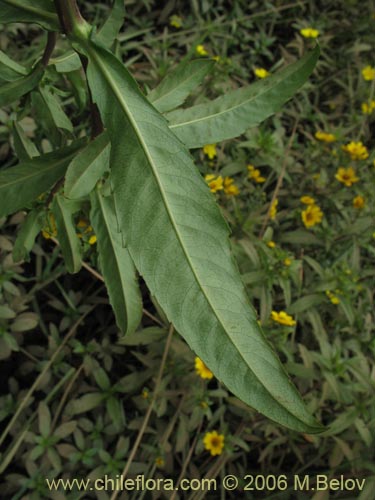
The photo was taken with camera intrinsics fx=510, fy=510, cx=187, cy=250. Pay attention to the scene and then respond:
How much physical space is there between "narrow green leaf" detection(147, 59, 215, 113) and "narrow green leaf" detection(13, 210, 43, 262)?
1.07 feet

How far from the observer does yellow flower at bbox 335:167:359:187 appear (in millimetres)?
1624

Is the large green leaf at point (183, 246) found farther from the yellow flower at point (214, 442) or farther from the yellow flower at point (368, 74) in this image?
the yellow flower at point (368, 74)

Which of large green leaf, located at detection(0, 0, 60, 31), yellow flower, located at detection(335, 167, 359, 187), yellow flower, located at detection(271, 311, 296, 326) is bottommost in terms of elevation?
yellow flower, located at detection(271, 311, 296, 326)

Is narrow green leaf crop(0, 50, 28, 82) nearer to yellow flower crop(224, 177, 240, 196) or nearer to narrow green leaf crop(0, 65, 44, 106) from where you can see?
narrow green leaf crop(0, 65, 44, 106)

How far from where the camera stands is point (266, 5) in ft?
7.02

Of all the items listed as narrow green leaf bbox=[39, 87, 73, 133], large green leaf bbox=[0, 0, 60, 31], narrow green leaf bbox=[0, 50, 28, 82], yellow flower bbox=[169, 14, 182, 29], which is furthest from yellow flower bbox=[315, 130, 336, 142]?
large green leaf bbox=[0, 0, 60, 31]

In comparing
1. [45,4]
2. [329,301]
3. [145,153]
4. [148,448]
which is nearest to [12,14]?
[45,4]

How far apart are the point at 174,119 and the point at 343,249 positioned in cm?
91

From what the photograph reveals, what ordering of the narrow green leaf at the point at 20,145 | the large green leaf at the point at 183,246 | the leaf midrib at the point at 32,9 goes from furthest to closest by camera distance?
the narrow green leaf at the point at 20,145 → the leaf midrib at the point at 32,9 → the large green leaf at the point at 183,246

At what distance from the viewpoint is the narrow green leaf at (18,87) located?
802 mm

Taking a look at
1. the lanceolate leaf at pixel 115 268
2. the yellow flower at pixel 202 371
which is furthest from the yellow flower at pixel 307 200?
the lanceolate leaf at pixel 115 268

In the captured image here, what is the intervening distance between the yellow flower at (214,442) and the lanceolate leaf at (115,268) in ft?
1.88

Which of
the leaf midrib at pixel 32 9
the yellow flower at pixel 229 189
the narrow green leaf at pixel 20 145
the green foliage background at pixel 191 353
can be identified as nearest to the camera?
the leaf midrib at pixel 32 9

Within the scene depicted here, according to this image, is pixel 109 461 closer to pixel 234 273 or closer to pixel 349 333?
pixel 349 333
